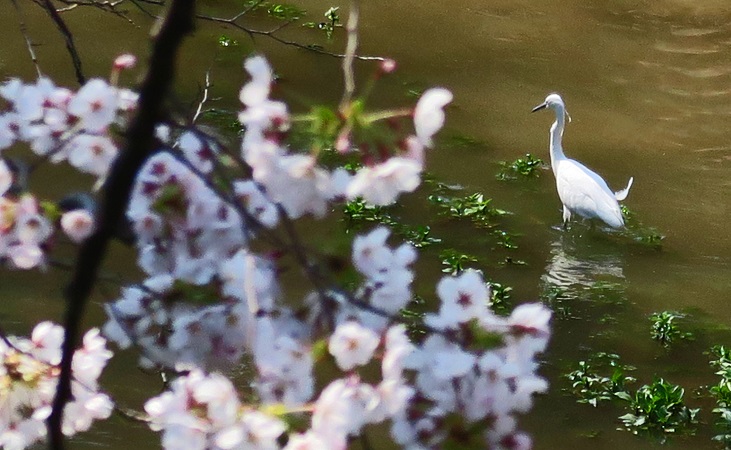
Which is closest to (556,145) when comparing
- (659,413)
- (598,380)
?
(598,380)

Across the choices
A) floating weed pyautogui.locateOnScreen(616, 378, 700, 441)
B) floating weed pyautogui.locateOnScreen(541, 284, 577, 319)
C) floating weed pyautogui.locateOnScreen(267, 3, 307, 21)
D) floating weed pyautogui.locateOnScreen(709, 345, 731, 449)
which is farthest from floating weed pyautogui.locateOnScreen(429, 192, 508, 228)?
floating weed pyautogui.locateOnScreen(267, 3, 307, 21)

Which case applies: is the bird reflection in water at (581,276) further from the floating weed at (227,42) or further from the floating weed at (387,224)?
the floating weed at (227,42)

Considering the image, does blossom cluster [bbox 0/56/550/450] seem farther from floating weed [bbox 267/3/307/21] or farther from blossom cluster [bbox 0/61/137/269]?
floating weed [bbox 267/3/307/21]

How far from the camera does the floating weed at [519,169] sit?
5.48m

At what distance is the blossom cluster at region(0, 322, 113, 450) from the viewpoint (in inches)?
50.5

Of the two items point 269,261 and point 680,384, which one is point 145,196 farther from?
point 680,384

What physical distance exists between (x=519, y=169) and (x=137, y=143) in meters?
4.94

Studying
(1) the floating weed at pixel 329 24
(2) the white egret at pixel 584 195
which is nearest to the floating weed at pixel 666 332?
(2) the white egret at pixel 584 195

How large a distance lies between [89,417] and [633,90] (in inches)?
232

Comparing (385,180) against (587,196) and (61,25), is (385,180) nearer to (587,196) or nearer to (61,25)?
(61,25)

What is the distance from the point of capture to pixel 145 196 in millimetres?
1189

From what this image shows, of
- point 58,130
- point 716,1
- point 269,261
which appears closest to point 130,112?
point 58,130

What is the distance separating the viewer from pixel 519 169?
5.55 metres

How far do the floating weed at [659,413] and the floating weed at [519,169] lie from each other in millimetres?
1958
